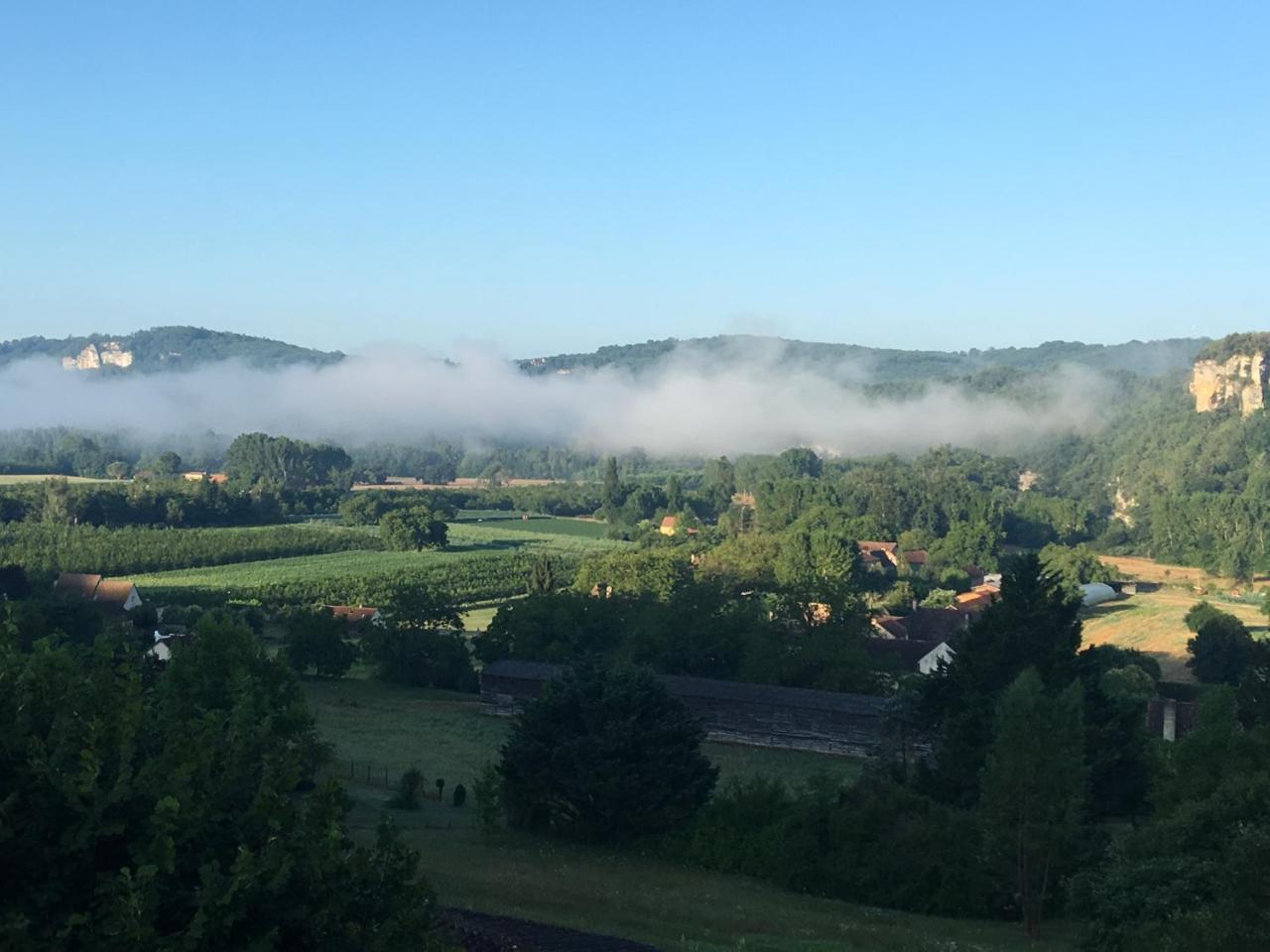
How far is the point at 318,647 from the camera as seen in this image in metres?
46.2

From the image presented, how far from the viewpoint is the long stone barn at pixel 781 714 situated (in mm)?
38188

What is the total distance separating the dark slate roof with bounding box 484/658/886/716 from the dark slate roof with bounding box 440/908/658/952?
2029cm

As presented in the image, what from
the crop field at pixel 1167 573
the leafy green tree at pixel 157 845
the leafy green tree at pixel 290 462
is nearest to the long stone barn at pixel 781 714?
the leafy green tree at pixel 157 845

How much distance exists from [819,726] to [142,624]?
25.8m

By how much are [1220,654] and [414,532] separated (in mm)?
57013

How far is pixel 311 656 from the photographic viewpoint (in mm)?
46094

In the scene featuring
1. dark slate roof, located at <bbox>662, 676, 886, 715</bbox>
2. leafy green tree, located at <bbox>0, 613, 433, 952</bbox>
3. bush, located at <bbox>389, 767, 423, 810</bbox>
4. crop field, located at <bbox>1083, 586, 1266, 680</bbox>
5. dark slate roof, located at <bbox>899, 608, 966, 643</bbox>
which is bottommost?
crop field, located at <bbox>1083, 586, 1266, 680</bbox>

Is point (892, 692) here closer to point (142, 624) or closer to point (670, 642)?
point (670, 642)

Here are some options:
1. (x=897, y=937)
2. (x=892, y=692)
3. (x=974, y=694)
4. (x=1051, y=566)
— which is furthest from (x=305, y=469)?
(x=897, y=937)

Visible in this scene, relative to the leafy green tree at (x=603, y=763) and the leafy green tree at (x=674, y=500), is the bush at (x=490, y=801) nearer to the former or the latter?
the leafy green tree at (x=603, y=763)

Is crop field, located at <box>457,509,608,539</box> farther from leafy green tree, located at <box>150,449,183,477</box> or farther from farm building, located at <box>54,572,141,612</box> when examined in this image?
farm building, located at <box>54,572,141,612</box>

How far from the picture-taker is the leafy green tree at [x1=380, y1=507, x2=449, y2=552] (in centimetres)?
9469

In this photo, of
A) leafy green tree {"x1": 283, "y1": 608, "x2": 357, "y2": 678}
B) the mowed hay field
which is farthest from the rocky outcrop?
leafy green tree {"x1": 283, "y1": 608, "x2": 357, "y2": 678}

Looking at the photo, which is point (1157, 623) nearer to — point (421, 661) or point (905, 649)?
point (905, 649)
